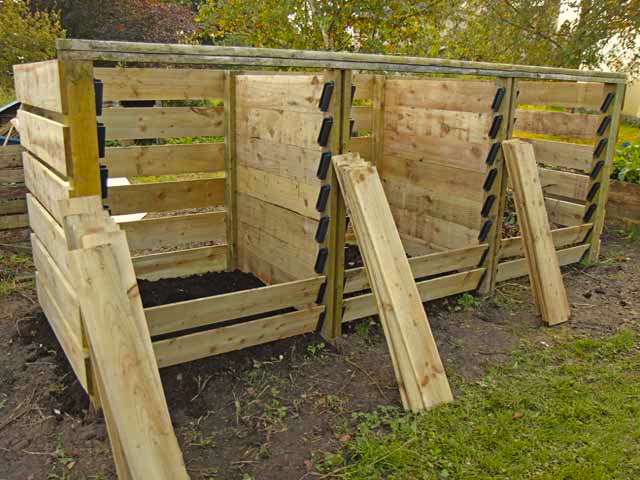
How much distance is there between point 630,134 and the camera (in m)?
14.8

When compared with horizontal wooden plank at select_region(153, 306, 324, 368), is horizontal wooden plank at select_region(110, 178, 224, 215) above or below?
above

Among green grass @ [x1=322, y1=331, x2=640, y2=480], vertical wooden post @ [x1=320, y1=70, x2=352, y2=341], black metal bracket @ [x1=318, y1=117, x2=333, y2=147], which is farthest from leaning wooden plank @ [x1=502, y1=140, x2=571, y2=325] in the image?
black metal bracket @ [x1=318, y1=117, x2=333, y2=147]

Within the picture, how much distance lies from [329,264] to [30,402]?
1.98 metres

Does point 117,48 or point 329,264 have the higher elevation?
point 117,48

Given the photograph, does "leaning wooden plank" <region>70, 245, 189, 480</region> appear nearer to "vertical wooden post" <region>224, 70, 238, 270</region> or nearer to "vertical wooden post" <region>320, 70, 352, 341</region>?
"vertical wooden post" <region>320, 70, 352, 341</region>

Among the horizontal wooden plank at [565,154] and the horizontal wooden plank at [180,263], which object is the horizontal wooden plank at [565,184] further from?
the horizontal wooden plank at [180,263]

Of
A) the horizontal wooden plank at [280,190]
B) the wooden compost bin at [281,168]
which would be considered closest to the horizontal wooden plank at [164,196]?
the wooden compost bin at [281,168]

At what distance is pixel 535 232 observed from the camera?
15.2 feet

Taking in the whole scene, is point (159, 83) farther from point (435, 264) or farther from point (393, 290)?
point (435, 264)

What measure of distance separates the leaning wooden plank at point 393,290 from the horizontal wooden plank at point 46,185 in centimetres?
160

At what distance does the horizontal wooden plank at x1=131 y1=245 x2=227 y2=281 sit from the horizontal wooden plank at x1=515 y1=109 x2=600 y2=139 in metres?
3.61

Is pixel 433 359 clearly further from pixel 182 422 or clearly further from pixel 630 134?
pixel 630 134

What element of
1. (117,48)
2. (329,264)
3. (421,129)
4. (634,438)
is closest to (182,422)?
(329,264)

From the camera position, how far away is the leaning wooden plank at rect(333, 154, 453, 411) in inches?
129
